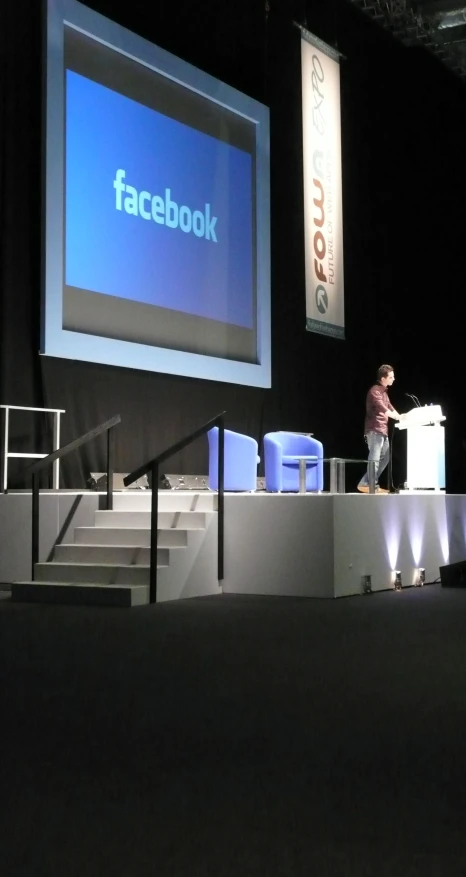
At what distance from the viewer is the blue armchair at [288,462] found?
902 cm

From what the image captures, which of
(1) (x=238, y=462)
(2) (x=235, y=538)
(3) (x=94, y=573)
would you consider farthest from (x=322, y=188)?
(3) (x=94, y=573)

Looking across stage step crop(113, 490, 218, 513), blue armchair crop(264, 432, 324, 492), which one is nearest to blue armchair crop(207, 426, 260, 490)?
blue armchair crop(264, 432, 324, 492)

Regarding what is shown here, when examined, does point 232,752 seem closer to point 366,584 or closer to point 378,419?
point 366,584

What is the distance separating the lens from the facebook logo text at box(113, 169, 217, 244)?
9570 mm

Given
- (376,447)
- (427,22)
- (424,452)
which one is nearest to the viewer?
(424,452)

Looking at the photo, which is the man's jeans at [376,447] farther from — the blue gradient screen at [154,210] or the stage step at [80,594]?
the stage step at [80,594]

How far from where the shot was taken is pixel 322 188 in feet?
39.9

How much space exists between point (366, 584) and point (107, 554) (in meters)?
1.92

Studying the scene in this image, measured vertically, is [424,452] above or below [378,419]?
below

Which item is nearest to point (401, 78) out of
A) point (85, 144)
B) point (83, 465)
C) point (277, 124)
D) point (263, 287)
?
point (277, 124)

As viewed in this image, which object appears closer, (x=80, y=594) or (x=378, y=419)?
(x=80, y=594)

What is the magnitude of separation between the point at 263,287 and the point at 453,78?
6263mm

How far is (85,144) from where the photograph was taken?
9.24 metres

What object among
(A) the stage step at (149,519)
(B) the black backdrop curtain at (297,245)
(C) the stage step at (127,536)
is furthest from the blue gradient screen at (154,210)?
(C) the stage step at (127,536)
